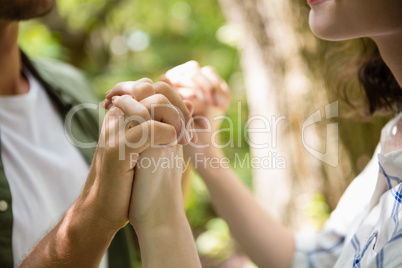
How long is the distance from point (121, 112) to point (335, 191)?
55.7 inches

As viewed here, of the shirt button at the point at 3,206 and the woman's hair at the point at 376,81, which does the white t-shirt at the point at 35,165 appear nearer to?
the shirt button at the point at 3,206

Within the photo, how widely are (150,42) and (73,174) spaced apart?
3.49 m

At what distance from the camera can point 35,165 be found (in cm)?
147

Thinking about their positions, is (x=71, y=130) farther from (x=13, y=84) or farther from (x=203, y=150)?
(x=203, y=150)

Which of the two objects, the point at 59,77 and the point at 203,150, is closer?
the point at 203,150

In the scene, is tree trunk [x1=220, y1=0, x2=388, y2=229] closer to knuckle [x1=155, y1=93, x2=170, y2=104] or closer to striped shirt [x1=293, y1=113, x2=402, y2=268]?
striped shirt [x1=293, y1=113, x2=402, y2=268]

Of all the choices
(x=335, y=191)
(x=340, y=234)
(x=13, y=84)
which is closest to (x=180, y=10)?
(x=335, y=191)

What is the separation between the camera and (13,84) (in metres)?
1.59

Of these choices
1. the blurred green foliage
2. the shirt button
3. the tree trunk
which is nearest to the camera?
the shirt button

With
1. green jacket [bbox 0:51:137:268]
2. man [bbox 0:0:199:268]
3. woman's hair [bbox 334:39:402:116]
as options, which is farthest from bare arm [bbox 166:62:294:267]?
woman's hair [bbox 334:39:402:116]

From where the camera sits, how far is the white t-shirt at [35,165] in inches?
53.8

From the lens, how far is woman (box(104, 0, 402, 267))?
1.09 meters

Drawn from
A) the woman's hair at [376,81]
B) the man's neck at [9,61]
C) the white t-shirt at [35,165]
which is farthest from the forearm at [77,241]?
the woman's hair at [376,81]

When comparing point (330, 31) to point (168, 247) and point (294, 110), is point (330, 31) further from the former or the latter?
point (294, 110)
